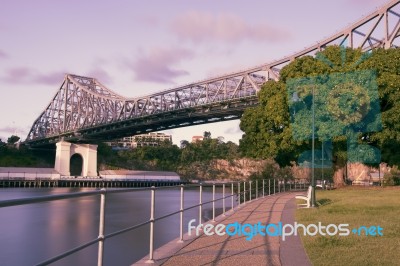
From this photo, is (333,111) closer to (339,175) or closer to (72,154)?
(339,175)

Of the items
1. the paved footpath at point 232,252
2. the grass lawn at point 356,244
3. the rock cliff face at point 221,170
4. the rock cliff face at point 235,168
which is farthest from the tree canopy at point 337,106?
the rock cliff face at point 235,168

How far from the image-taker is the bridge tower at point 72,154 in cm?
9700

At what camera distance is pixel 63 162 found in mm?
98375

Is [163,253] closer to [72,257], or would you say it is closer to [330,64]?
[72,257]

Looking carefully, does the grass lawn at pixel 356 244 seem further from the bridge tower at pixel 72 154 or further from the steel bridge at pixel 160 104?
the bridge tower at pixel 72 154

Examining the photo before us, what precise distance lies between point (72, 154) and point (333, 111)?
77.4 m

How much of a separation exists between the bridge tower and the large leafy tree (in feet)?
214

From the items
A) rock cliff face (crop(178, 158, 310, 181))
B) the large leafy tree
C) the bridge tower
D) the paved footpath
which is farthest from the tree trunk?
rock cliff face (crop(178, 158, 310, 181))

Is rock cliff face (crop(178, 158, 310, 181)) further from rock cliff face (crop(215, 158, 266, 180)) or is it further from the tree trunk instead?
the tree trunk

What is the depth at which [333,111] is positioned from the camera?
102 feet

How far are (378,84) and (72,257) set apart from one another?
23293 mm

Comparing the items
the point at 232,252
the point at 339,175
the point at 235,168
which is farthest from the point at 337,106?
the point at 235,168

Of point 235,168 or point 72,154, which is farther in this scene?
point 235,168

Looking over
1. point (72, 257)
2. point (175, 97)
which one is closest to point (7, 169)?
point (175, 97)
